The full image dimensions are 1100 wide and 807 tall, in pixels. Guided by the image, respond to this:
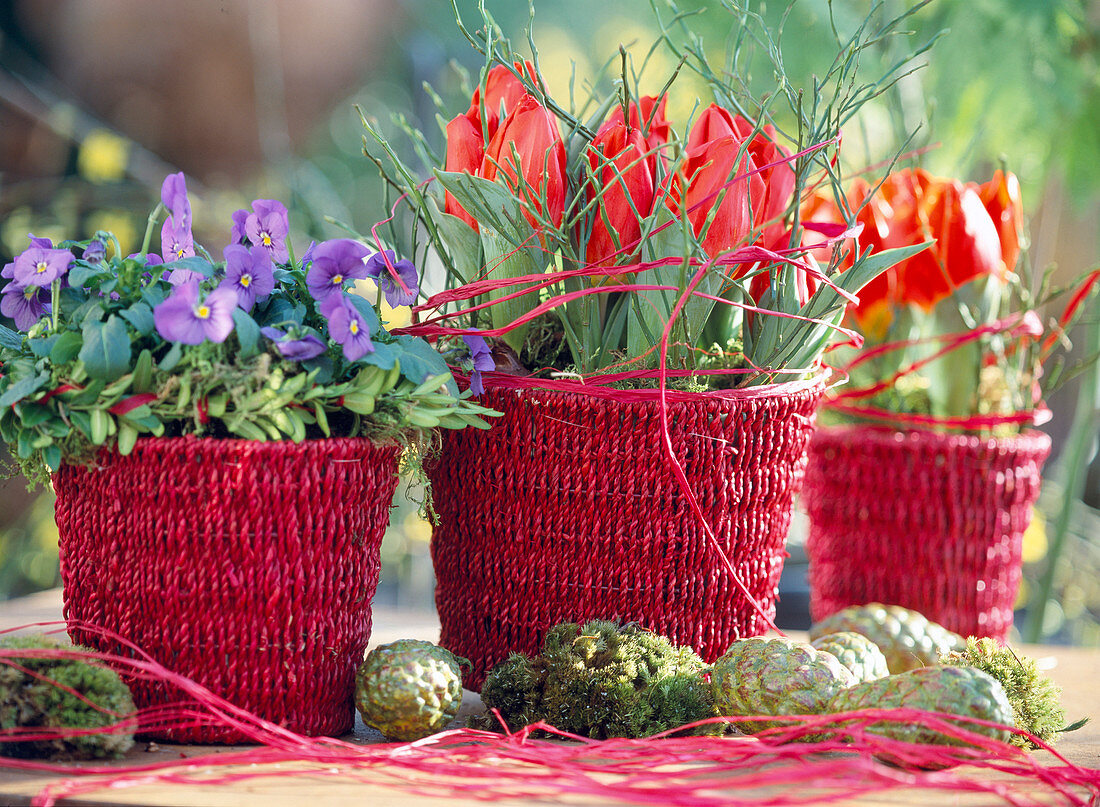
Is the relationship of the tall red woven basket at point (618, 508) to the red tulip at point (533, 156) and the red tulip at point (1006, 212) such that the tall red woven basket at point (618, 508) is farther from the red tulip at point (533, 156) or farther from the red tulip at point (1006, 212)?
the red tulip at point (1006, 212)

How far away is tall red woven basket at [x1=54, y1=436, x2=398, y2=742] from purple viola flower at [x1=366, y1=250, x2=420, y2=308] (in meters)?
0.11

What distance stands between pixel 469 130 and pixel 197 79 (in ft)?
3.78

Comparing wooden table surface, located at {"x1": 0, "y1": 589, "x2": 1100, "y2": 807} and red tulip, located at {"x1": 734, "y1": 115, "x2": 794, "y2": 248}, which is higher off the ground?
red tulip, located at {"x1": 734, "y1": 115, "x2": 794, "y2": 248}

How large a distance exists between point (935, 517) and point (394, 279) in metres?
0.51

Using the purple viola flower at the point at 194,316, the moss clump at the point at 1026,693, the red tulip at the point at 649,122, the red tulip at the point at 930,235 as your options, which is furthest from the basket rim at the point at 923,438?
the purple viola flower at the point at 194,316

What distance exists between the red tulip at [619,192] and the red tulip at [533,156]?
0.08ft

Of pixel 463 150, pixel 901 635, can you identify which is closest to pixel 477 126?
pixel 463 150

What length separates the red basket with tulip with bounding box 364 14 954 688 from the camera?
0.59 metres

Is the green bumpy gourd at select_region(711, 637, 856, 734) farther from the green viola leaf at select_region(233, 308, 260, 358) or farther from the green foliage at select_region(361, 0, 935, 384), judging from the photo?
the green viola leaf at select_region(233, 308, 260, 358)

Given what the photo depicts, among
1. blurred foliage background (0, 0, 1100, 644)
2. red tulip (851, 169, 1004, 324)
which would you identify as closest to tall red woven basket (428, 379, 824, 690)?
red tulip (851, 169, 1004, 324)

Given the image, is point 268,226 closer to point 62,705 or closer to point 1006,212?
point 62,705

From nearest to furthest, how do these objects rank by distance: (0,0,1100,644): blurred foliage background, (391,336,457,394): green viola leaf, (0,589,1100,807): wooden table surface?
(0,589,1100,807): wooden table surface
(391,336,457,394): green viola leaf
(0,0,1100,644): blurred foliage background

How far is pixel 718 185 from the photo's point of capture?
589 mm

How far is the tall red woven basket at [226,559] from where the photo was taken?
1.66 ft
